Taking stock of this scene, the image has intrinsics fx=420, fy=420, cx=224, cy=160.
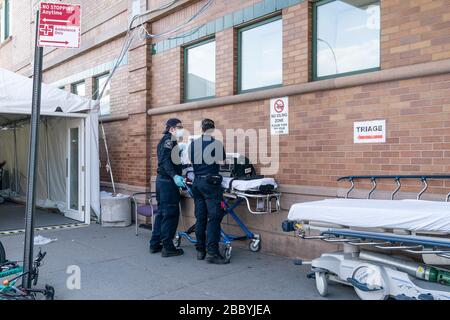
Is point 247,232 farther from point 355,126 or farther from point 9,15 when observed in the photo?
point 9,15

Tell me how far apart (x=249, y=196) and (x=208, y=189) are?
0.58m

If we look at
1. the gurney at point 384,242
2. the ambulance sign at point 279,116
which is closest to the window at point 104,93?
the ambulance sign at point 279,116

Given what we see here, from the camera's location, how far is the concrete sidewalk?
4633 mm

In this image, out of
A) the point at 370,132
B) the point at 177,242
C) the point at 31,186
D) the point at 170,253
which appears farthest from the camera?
the point at 177,242

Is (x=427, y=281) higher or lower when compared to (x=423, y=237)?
lower

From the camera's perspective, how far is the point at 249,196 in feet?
19.1

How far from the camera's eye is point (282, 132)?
6.29 meters

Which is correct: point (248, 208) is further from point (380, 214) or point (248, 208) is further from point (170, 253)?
point (380, 214)

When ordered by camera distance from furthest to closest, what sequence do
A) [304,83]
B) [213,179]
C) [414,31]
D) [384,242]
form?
[304,83], [213,179], [414,31], [384,242]

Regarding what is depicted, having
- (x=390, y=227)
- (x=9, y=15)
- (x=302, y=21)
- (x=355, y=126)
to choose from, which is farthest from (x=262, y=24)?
(x=9, y=15)

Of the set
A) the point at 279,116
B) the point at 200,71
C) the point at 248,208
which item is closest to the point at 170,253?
the point at 248,208

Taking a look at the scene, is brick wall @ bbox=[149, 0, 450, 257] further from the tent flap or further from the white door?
the white door

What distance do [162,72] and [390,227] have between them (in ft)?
20.3

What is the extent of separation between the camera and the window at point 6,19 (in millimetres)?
17189
